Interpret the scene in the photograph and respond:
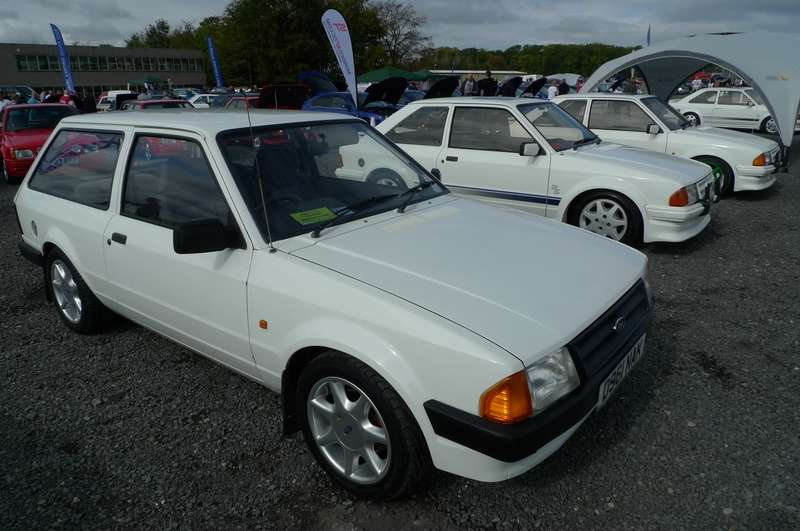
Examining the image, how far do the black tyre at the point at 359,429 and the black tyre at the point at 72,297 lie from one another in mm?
2197

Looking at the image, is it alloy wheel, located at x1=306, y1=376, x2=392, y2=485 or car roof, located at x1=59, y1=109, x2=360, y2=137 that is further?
car roof, located at x1=59, y1=109, x2=360, y2=137

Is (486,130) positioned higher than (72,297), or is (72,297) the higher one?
(486,130)

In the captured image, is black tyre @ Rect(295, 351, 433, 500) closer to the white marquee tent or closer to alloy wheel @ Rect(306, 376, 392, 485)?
alloy wheel @ Rect(306, 376, 392, 485)

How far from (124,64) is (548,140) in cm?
8414

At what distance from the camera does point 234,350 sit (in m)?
2.72

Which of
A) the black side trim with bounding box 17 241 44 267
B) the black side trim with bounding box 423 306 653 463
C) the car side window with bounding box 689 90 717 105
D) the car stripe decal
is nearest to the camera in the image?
the black side trim with bounding box 423 306 653 463

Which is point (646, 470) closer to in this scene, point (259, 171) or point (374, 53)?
point (259, 171)

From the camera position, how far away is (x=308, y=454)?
272 centimetres

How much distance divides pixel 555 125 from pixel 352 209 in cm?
412

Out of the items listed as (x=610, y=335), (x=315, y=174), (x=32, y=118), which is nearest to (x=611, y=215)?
(x=610, y=335)

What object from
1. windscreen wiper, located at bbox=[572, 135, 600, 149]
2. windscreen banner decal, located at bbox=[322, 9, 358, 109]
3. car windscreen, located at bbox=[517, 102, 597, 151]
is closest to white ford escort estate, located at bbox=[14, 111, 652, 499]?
car windscreen, located at bbox=[517, 102, 597, 151]

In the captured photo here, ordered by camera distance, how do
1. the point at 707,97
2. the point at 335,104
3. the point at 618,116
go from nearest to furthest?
the point at 618,116, the point at 335,104, the point at 707,97

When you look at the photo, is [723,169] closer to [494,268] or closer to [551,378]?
[494,268]

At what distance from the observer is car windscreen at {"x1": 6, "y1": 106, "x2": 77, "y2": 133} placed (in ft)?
34.5
